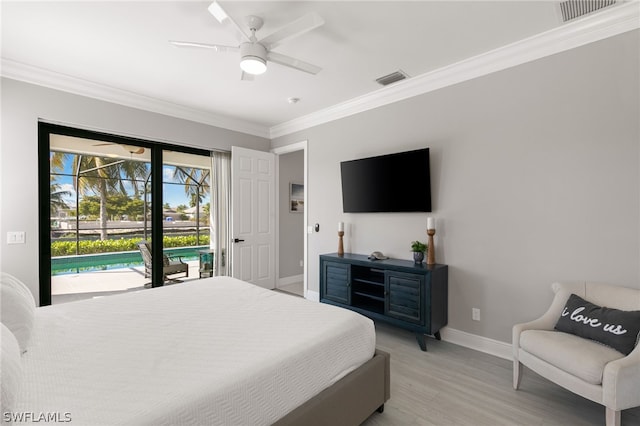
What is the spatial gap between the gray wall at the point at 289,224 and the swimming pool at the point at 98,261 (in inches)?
68.9

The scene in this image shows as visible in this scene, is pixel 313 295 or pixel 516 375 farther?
pixel 313 295

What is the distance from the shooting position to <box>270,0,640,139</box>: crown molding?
2.18 metres

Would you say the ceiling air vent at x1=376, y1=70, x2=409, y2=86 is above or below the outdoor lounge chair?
above

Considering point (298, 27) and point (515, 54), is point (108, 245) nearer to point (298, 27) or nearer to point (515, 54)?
point (298, 27)

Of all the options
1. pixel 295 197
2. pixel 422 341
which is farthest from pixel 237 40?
pixel 295 197

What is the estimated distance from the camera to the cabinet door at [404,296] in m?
2.83

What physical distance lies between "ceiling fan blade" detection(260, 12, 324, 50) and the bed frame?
7.07 ft

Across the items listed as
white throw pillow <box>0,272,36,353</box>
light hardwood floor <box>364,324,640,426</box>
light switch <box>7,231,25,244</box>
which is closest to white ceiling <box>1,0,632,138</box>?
light switch <box>7,231,25,244</box>

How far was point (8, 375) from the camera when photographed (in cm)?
89

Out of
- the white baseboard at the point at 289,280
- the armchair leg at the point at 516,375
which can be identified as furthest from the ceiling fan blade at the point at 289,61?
the white baseboard at the point at 289,280

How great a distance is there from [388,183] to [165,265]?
3178 millimetres

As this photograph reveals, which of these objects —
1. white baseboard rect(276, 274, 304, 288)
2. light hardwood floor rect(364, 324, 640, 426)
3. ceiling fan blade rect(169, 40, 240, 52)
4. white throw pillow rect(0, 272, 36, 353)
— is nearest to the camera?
white throw pillow rect(0, 272, 36, 353)

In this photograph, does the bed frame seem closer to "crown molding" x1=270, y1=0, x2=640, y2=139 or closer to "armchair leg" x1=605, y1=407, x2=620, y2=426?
"armchair leg" x1=605, y1=407, x2=620, y2=426

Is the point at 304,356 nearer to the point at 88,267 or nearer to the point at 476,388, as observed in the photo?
the point at 476,388
